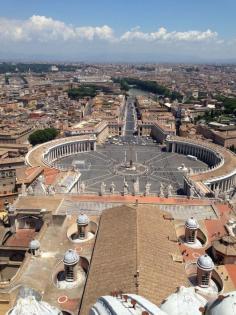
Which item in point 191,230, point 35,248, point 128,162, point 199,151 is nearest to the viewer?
point 35,248

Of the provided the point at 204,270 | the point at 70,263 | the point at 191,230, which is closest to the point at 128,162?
the point at 191,230

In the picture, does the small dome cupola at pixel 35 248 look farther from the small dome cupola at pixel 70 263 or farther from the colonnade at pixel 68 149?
the colonnade at pixel 68 149

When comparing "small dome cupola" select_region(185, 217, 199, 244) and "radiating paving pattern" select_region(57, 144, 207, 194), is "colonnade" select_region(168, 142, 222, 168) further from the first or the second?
"small dome cupola" select_region(185, 217, 199, 244)

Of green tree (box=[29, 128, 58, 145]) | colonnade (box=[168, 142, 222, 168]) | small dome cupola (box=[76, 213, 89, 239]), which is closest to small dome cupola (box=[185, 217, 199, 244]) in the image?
small dome cupola (box=[76, 213, 89, 239])

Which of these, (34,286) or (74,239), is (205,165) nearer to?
(74,239)

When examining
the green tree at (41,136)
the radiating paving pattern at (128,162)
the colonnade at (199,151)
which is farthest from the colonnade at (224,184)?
the green tree at (41,136)

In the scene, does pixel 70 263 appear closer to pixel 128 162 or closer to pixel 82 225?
pixel 82 225

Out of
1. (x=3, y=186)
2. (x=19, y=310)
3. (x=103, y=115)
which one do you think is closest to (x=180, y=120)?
(x=103, y=115)
